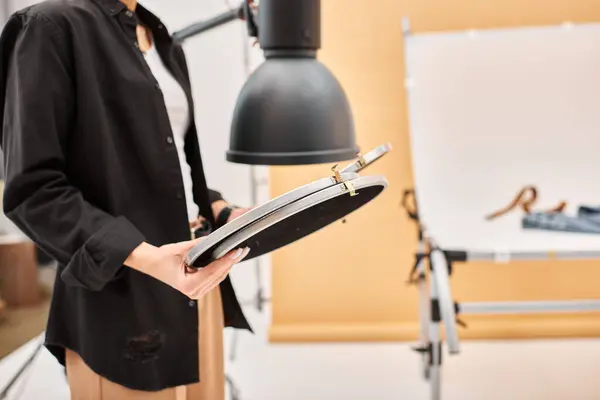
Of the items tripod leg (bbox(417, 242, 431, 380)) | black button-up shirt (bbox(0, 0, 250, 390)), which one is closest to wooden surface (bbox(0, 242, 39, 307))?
black button-up shirt (bbox(0, 0, 250, 390))

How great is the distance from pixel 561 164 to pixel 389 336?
3.32ft

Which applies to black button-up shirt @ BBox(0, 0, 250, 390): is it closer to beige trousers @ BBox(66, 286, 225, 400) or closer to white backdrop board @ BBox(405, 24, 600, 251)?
beige trousers @ BBox(66, 286, 225, 400)

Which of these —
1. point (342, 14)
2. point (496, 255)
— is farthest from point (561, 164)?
point (342, 14)

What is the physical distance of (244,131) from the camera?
1.08 meters

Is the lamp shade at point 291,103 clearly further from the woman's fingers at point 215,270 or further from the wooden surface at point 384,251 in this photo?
the wooden surface at point 384,251

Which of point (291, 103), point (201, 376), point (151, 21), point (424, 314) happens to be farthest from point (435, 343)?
point (151, 21)

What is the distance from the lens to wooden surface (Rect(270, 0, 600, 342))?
272 cm

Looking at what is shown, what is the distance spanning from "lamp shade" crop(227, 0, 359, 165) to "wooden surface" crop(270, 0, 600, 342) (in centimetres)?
159

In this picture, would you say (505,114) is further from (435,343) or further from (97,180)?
(97,180)

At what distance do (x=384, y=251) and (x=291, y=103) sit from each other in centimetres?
185

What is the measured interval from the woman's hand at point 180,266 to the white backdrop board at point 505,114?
1.76 meters

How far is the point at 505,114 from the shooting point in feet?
8.65

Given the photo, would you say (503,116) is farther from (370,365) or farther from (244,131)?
(244,131)

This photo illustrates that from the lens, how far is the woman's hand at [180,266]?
808 mm
